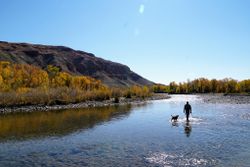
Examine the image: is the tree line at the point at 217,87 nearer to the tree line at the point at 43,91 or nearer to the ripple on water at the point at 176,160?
the tree line at the point at 43,91

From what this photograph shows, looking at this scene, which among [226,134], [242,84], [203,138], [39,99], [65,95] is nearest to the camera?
[203,138]

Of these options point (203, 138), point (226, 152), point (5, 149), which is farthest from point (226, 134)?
point (5, 149)

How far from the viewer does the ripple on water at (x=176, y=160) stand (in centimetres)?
1892

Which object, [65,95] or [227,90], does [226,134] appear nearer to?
[65,95]

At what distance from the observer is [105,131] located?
1284 inches

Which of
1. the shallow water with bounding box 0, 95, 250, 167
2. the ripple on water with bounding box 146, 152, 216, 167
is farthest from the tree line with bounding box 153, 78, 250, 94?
the ripple on water with bounding box 146, 152, 216, 167

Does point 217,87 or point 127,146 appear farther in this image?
point 217,87

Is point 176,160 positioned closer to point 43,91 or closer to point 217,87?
point 43,91

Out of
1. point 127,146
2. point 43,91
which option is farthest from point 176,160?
point 43,91

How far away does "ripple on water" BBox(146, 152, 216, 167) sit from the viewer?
18.9 meters

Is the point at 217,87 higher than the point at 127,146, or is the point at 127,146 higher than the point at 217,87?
the point at 217,87

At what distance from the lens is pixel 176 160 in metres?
19.8

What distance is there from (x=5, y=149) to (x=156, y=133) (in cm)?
1349

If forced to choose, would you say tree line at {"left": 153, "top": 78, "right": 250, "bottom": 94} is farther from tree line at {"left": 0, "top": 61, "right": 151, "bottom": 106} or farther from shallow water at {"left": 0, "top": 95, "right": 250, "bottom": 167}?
shallow water at {"left": 0, "top": 95, "right": 250, "bottom": 167}
